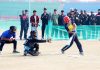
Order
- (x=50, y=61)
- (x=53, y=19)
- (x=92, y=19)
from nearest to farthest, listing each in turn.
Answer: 1. (x=50, y=61)
2. (x=53, y=19)
3. (x=92, y=19)

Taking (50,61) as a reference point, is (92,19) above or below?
above

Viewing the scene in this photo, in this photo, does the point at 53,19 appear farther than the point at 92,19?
No

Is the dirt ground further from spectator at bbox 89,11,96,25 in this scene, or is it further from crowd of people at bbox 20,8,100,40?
spectator at bbox 89,11,96,25

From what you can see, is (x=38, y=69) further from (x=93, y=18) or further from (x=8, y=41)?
(x=93, y=18)

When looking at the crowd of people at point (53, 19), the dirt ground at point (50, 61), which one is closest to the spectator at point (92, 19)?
the crowd of people at point (53, 19)

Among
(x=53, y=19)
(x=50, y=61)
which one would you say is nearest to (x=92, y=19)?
(x=53, y=19)

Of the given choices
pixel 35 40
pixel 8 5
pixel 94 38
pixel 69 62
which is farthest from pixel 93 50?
pixel 8 5

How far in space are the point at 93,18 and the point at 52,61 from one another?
10589 millimetres

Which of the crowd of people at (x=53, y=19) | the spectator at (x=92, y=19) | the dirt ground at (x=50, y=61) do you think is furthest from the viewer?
the spectator at (x=92, y=19)

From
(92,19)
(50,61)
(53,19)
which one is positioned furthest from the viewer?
(92,19)

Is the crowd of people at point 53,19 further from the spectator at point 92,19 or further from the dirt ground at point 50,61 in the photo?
the dirt ground at point 50,61

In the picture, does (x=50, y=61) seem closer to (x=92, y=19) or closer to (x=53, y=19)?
(x=53, y=19)

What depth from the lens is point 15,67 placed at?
1170cm

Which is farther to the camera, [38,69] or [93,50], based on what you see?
[93,50]
